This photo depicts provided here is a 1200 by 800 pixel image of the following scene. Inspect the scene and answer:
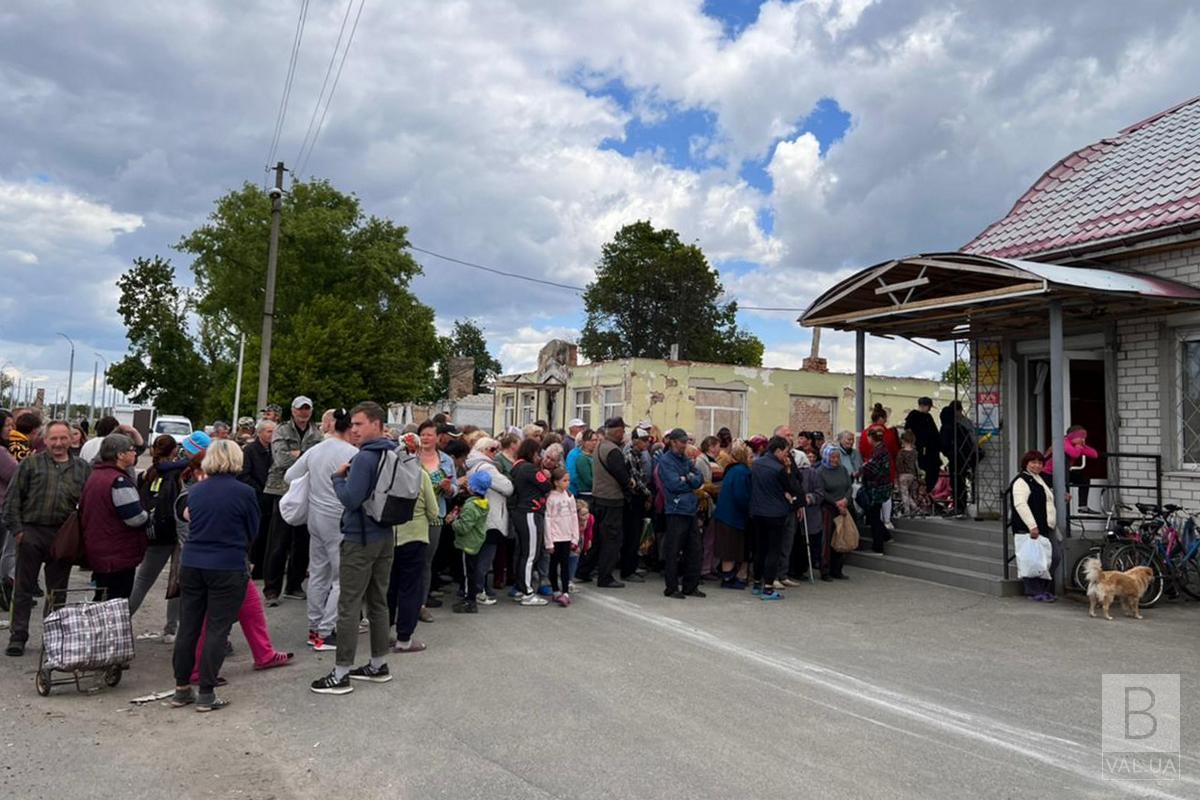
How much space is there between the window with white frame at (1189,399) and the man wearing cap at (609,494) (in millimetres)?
6969

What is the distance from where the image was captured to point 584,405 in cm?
3055

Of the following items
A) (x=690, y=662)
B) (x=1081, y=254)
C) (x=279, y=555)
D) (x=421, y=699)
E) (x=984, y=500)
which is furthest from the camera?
(x=984, y=500)

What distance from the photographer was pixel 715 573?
1082 centimetres

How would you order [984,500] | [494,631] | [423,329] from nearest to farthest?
[494,631] < [984,500] < [423,329]

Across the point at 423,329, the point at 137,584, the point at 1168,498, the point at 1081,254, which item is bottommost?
the point at 137,584

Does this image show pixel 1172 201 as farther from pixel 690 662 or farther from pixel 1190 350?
pixel 690 662

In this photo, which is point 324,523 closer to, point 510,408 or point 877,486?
point 877,486

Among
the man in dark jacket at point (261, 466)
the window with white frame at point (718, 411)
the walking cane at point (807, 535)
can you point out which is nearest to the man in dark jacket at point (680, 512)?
the walking cane at point (807, 535)

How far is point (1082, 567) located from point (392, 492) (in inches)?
318

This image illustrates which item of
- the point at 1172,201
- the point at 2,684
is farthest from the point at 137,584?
the point at 1172,201

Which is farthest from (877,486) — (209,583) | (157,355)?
(157,355)

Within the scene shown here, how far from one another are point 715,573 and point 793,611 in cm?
194

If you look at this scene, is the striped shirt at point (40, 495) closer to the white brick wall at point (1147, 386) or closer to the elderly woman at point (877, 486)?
the elderly woman at point (877, 486)

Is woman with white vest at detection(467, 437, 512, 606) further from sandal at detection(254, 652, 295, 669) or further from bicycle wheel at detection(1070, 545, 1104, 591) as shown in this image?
bicycle wheel at detection(1070, 545, 1104, 591)
